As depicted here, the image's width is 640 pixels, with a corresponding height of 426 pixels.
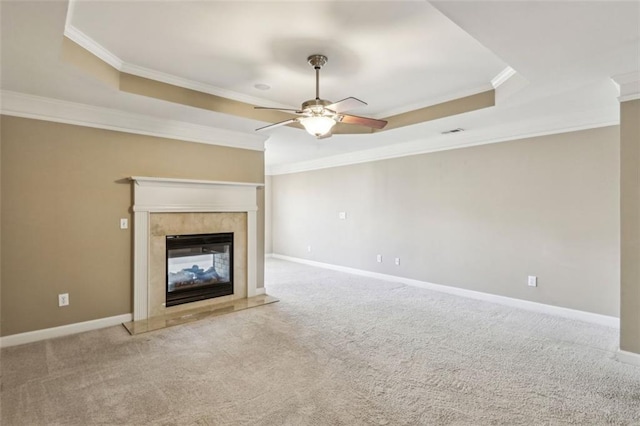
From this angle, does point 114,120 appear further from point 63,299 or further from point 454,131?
point 454,131

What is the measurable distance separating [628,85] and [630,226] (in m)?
1.24

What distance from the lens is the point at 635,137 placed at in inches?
112

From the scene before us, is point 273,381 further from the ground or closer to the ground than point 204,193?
closer to the ground

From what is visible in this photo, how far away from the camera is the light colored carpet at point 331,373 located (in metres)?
2.11

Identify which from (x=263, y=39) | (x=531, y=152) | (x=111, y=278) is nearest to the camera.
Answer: (x=263, y=39)

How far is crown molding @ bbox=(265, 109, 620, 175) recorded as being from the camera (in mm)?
3826

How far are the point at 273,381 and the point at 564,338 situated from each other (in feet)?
9.97

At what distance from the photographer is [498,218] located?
4645 millimetres

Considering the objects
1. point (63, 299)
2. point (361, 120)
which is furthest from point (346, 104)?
point (63, 299)

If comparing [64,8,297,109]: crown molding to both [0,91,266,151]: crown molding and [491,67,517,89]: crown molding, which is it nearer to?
[0,91,266,151]: crown molding

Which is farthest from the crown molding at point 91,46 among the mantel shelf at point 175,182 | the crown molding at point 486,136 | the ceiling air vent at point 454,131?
the crown molding at point 486,136

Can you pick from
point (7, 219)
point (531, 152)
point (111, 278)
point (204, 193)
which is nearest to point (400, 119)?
point (531, 152)

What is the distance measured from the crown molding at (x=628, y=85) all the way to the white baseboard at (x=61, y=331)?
5579mm

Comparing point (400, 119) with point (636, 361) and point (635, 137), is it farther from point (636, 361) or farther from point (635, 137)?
point (636, 361)
